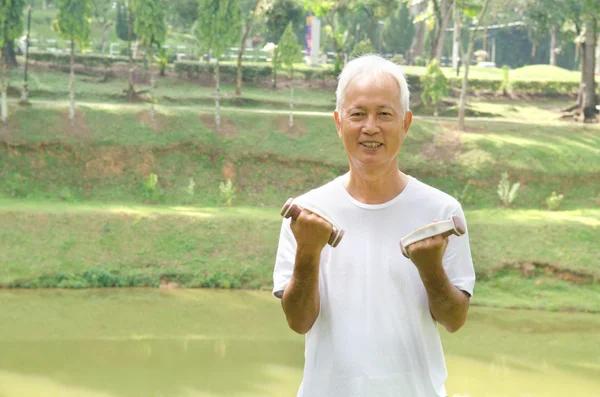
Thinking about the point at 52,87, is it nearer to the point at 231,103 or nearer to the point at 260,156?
the point at 231,103

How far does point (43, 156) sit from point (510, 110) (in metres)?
19.4

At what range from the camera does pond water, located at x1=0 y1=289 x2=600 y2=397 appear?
12.6 meters

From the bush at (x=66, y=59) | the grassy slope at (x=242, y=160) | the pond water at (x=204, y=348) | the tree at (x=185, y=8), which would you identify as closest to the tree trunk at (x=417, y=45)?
the tree at (x=185, y=8)

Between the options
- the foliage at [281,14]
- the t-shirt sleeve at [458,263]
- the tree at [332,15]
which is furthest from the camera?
the foliage at [281,14]

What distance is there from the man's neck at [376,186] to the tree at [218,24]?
23.6 meters

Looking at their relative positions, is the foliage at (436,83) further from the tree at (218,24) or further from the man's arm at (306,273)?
the man's arm at (306,273)

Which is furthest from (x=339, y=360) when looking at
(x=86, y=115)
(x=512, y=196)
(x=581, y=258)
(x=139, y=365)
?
(x=86, y=115)

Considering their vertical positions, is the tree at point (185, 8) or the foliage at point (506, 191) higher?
the tree at point (185, 8)

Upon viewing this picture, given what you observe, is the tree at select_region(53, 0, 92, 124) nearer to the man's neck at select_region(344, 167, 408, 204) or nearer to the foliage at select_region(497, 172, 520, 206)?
the foliage at select_region(497, 172, 520, 206)

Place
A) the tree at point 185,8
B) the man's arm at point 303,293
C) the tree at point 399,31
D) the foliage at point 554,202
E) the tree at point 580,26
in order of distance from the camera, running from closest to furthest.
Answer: the man's arm at point 303,293, the foliage at point 554,202, the tree at point 580,26, the tree at point 185,8, the tree at point 399,31

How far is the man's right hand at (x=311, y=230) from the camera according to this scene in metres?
2.71

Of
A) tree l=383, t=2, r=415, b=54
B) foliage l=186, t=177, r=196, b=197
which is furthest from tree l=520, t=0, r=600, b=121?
tree l=383, t=2, r=415, b=54

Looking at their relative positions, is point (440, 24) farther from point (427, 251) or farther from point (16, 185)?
point (427, 251)

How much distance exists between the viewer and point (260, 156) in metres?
25.2
